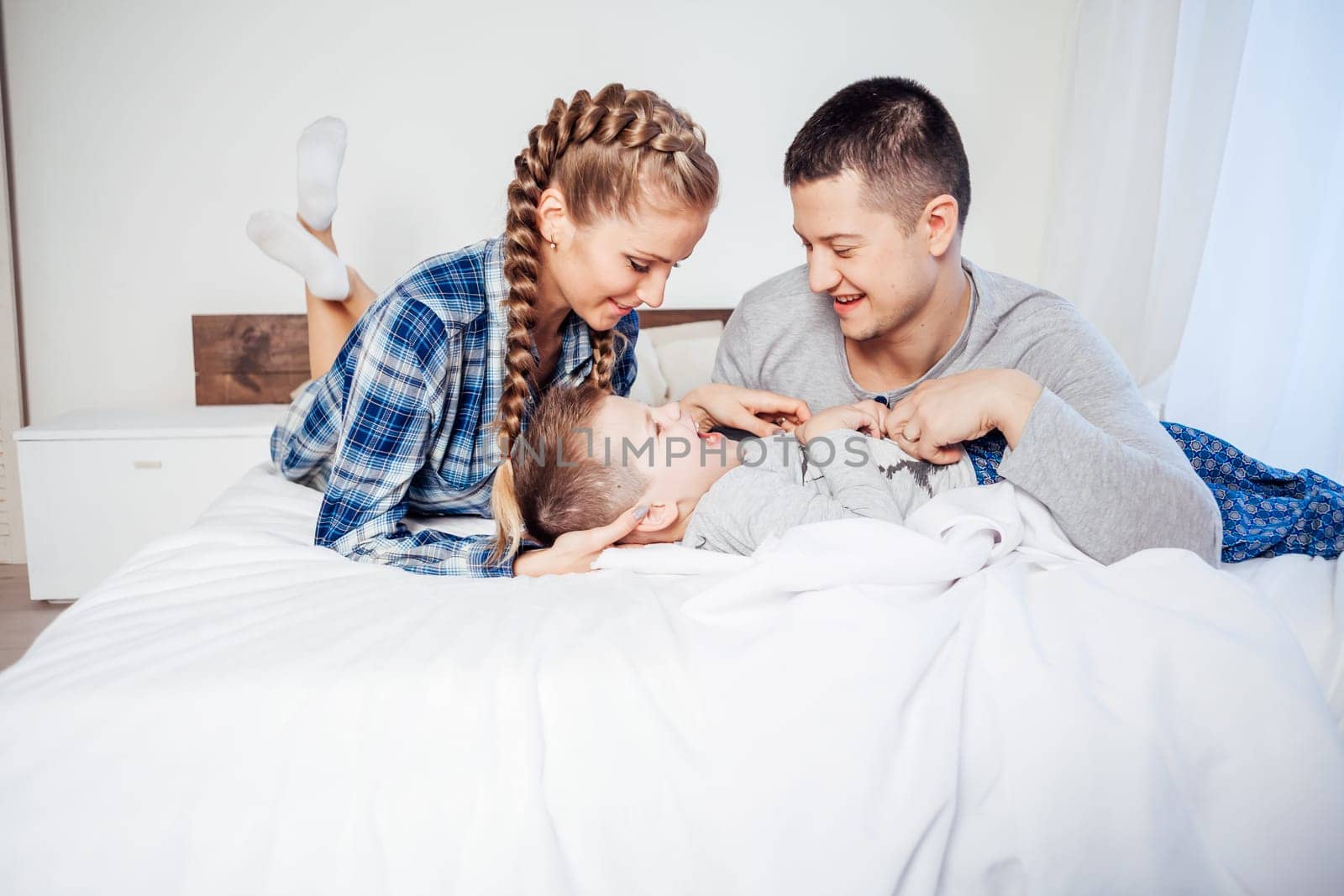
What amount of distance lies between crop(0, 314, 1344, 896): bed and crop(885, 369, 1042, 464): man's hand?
0.31 metres

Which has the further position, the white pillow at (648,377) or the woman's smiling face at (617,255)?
→ the white pillow at (648,377)

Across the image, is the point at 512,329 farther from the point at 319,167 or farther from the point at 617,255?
the point at 319,167

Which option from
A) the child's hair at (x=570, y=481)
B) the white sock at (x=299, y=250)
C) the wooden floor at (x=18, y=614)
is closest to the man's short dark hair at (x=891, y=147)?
the child's hair at (x=570, y=481)

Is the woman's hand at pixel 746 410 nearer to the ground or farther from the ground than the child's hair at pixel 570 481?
farther from the ground

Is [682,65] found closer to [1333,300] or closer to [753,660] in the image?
[1333,300]

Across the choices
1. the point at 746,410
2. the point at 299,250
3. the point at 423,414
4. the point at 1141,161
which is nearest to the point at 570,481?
the point at 423,414

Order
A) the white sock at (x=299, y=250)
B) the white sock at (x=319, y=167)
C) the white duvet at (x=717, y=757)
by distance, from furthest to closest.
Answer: the white sock at (x=319, y=167) → the white sock at (x=299, y=250) → the white duvet at (x=717, y=757)

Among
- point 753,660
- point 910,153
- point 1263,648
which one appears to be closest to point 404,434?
point 753,660

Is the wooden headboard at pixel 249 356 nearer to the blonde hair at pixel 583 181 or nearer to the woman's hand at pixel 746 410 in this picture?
the blonde hair at pixel 583 181

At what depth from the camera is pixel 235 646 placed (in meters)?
1.06

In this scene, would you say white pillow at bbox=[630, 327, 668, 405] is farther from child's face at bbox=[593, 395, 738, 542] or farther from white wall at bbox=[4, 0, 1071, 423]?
child's face at bbox=[593, 395, 738, 542]

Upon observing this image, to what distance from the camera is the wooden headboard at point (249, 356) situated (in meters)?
2.93

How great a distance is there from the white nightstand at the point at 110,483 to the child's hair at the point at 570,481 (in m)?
1.40

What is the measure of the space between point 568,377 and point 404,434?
0.47m
